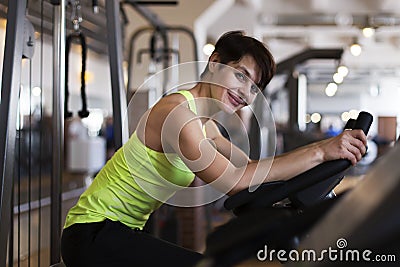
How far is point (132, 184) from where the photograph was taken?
1708mm

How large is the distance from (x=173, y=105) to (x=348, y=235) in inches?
42.5

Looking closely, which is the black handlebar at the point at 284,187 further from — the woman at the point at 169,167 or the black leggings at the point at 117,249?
the black leggings at the point at 117,249

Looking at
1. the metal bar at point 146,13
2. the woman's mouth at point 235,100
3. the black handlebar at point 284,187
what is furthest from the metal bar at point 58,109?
the metal bar at point 146,13

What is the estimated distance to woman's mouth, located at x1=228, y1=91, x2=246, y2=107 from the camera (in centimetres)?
163

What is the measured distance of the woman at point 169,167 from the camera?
1.53 m

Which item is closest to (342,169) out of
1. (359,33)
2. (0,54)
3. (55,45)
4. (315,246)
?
(315,246)

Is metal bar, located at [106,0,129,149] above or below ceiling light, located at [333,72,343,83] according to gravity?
below

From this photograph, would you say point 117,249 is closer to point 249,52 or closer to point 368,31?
point 249,52

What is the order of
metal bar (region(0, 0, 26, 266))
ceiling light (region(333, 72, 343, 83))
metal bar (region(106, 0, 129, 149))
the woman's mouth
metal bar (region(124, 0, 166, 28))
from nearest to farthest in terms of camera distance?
the woman's mouth → metal bar (region(0, 0, 26, 266)) → metal bar (region(106, 0, 129, 149)) → metal bar (region(124, 0, 166, 28)) → ceiling light (region(333, 72, 343, 83))

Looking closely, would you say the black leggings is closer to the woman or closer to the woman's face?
the woman

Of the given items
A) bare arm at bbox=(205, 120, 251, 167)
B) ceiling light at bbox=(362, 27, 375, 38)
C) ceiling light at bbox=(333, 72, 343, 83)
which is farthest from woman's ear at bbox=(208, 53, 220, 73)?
ceiling light at bbox=(362, 27, 375, 38)

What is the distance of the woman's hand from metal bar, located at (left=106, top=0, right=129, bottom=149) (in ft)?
4.12

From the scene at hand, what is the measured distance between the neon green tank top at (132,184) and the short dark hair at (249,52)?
0.15 metres

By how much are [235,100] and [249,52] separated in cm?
12
